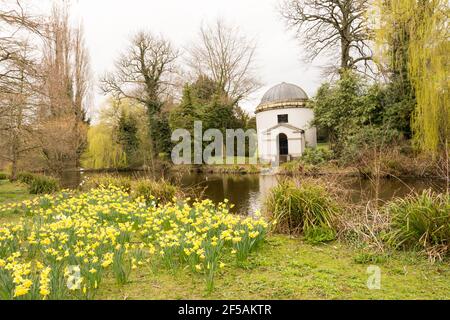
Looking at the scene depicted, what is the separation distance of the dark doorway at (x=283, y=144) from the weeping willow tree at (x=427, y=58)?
1152 centimetres

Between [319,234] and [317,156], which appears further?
[317,156]

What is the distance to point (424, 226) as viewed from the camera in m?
3.93

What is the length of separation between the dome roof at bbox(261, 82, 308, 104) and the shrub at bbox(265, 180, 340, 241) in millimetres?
22447

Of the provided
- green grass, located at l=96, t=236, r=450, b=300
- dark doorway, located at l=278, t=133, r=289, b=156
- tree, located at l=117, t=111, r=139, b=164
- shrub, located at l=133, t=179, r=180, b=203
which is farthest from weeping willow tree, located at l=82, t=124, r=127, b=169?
green grass, located at l=96, t=236, r=450, b=300

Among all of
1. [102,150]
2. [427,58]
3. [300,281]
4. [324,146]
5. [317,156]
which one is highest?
[427,58]

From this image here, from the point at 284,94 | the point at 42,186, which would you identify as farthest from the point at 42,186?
the point at 284,94

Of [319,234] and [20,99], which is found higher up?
[20,99]

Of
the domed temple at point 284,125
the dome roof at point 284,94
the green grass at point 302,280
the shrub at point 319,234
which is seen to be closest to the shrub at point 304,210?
the shrub at point 319,234

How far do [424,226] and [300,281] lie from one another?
1.91 meters

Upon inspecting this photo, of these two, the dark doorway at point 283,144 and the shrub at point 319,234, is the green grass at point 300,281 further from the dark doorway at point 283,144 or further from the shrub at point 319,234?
the dark doorway at point 283,144

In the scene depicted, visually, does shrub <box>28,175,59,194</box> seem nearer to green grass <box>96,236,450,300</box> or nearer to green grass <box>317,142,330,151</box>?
green grass <box>96,236,450,300</box>

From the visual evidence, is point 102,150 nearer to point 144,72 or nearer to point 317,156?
point 144,72

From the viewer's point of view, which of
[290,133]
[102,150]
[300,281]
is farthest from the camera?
[102,150]

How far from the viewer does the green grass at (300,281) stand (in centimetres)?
286
